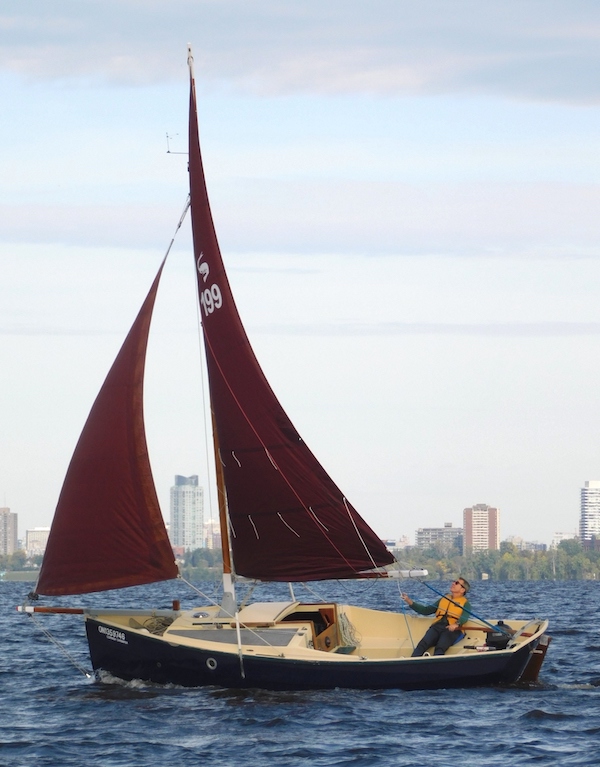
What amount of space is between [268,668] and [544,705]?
5049mm

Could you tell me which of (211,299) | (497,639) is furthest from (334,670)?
(211,299)

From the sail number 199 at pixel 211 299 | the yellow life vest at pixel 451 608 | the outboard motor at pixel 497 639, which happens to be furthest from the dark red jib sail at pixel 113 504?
the outboard motor at pixel 497 639

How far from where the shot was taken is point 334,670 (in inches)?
955

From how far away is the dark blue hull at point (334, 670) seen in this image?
79.6 feet

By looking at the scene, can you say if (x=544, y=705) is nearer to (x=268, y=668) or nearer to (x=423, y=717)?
(x=423, y=717)

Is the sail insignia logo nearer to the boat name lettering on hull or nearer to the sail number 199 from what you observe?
the sail number 199

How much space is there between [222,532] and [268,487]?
1.32m

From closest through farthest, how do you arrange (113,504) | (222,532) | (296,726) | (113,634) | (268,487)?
(296,726)
(113,504)
(113,634)
(268,487)
(222,532)

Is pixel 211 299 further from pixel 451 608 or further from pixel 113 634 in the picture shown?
pixel 451 608

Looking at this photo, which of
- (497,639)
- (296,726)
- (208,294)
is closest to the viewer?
(296,726)

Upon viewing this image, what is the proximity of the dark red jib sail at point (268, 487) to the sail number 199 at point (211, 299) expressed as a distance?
1.0 inches

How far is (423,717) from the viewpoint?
73.0 ft

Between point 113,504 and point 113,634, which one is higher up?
point 113,504

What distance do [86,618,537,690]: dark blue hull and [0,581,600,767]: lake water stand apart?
8.0 inches
